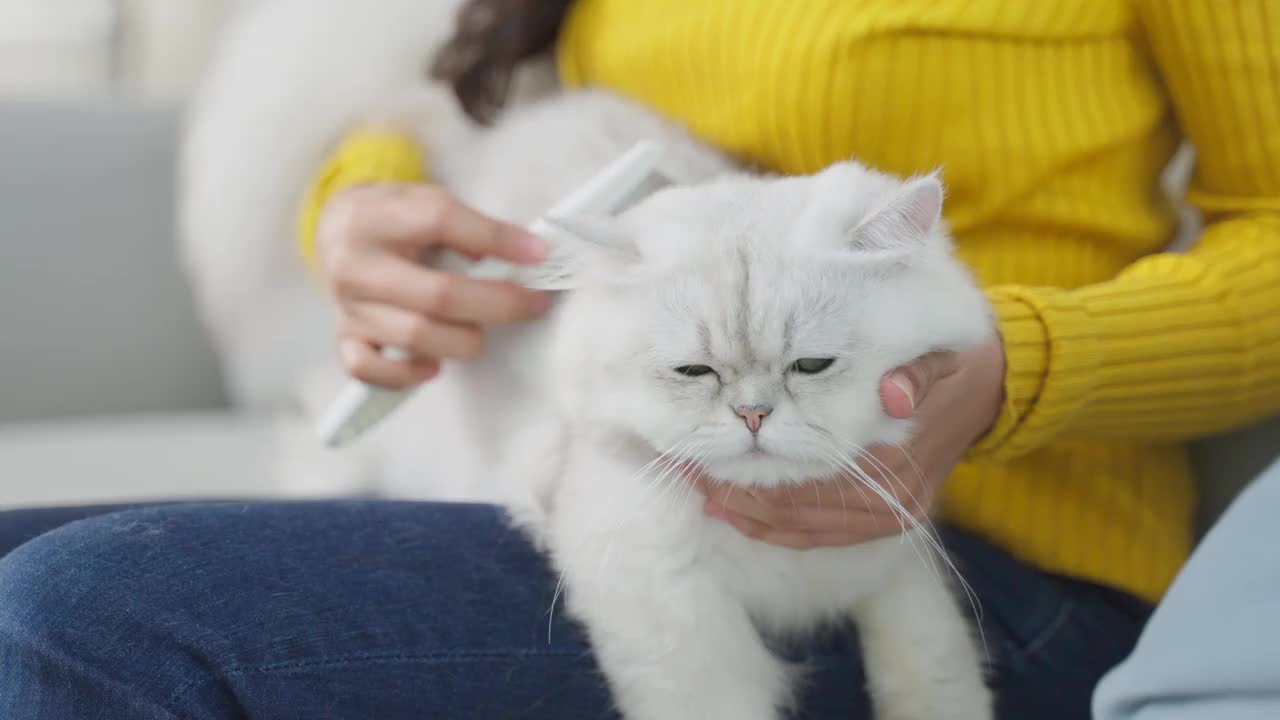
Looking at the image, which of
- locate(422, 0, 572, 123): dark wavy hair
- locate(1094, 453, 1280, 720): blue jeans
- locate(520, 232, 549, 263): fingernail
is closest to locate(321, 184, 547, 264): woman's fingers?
locate(520, 232, 549, 263): fingernail

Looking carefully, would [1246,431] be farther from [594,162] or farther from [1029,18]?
[594,162]

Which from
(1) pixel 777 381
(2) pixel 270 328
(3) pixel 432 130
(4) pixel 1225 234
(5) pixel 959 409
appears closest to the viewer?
(1) pixel 777 381

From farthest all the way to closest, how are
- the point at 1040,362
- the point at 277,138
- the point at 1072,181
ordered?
the point at 277,138 < the point at 1072,181 < the point at 1040,362

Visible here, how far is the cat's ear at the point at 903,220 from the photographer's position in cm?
52

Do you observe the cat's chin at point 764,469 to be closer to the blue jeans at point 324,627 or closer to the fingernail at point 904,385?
the fingernail at point 904,385

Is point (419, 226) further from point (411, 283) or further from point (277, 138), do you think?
point (277, 138)

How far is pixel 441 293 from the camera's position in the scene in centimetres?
75

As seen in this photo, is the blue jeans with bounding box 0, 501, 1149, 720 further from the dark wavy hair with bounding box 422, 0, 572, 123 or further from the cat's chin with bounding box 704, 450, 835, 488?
the dark wavy hair with bounding box 422, 0, 572, 123

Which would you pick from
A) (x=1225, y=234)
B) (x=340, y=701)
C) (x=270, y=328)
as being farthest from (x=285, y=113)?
(x=1225, y=234)

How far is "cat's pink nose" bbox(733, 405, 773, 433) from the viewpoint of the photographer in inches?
21.0

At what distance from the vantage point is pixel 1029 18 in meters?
0.74

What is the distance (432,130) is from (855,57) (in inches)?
16.4

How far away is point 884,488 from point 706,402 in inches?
5.7

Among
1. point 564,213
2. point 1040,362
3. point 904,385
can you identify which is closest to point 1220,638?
Answer: point 904,385
